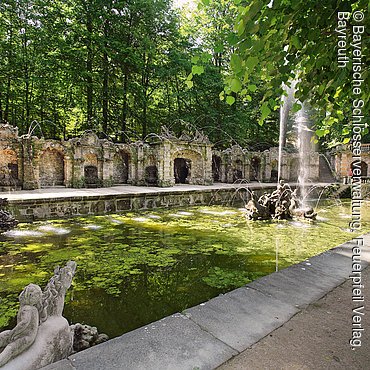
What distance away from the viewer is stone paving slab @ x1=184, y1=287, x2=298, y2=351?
2.47 m

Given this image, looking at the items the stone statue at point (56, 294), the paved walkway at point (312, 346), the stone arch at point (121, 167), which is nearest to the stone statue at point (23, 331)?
the stone statue at point (56, 294)

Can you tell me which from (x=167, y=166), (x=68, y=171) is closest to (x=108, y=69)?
(x=167, y=166)

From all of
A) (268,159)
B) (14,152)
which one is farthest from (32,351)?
(268,159)

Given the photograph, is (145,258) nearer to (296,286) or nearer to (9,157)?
(296,286)

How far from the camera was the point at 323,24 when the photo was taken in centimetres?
246

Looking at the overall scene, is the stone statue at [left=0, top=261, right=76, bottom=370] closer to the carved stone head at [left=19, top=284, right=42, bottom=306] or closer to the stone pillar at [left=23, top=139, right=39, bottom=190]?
the carved stone head at [left=19, top=284, right=42, bottom=306]

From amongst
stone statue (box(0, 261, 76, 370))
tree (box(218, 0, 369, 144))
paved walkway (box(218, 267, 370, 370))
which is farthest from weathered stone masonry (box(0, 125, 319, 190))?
paved walkway (box(218, 267, 370, 370))

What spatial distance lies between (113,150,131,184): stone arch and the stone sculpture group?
12.3 metres

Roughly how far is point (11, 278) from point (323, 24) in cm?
610

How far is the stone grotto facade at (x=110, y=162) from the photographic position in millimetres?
15234

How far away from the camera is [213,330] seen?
8.29 feet

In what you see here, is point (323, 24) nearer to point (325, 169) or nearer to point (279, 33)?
point (279, 33)

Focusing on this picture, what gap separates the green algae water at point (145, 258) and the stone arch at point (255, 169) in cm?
1713

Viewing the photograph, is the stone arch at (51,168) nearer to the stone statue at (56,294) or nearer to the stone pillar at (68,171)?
the stone pillar at (68,171)
